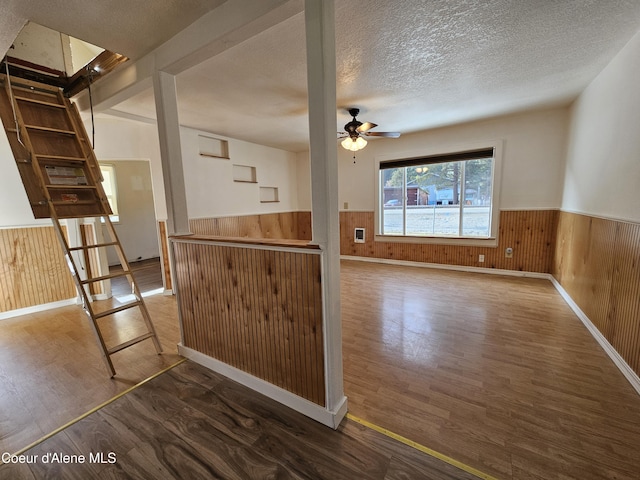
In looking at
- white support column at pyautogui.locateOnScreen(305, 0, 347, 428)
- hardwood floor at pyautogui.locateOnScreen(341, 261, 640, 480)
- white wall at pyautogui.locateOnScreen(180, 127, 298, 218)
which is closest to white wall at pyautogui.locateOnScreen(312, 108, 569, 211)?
hardwood floor at pyautogui.locateOnScreen(341, 261, 640, 480)

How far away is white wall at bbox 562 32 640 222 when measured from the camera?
2031 millimetres

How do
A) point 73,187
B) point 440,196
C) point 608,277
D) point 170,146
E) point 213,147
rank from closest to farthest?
point 170,146 → point 608,277 → point 73,187 → point 213,147 → point 440,196

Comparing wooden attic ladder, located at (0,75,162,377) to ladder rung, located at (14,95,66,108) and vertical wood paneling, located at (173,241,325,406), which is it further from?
vertical wood paneling, located at (173,241,325,406)

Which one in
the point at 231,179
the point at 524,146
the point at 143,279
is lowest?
the point at 143,279

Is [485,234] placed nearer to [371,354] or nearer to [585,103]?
[585,103]

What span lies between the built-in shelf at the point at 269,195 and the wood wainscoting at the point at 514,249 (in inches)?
106

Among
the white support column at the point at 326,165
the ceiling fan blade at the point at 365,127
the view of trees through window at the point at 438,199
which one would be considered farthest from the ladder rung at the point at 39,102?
the view of trees through window at the point at 438,199

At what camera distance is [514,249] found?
4.30 metres

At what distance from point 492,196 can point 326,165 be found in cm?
411

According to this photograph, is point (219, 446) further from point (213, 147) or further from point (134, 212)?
point (134, 212)

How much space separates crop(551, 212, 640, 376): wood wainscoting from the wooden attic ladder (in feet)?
12.5

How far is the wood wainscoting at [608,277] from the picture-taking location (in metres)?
1.92

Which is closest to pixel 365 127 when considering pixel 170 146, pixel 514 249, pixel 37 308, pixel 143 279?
pixel 170 146

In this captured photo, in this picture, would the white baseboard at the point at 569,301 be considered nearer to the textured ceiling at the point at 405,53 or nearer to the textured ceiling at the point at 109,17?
the textured ceiling at the point at 405,53
